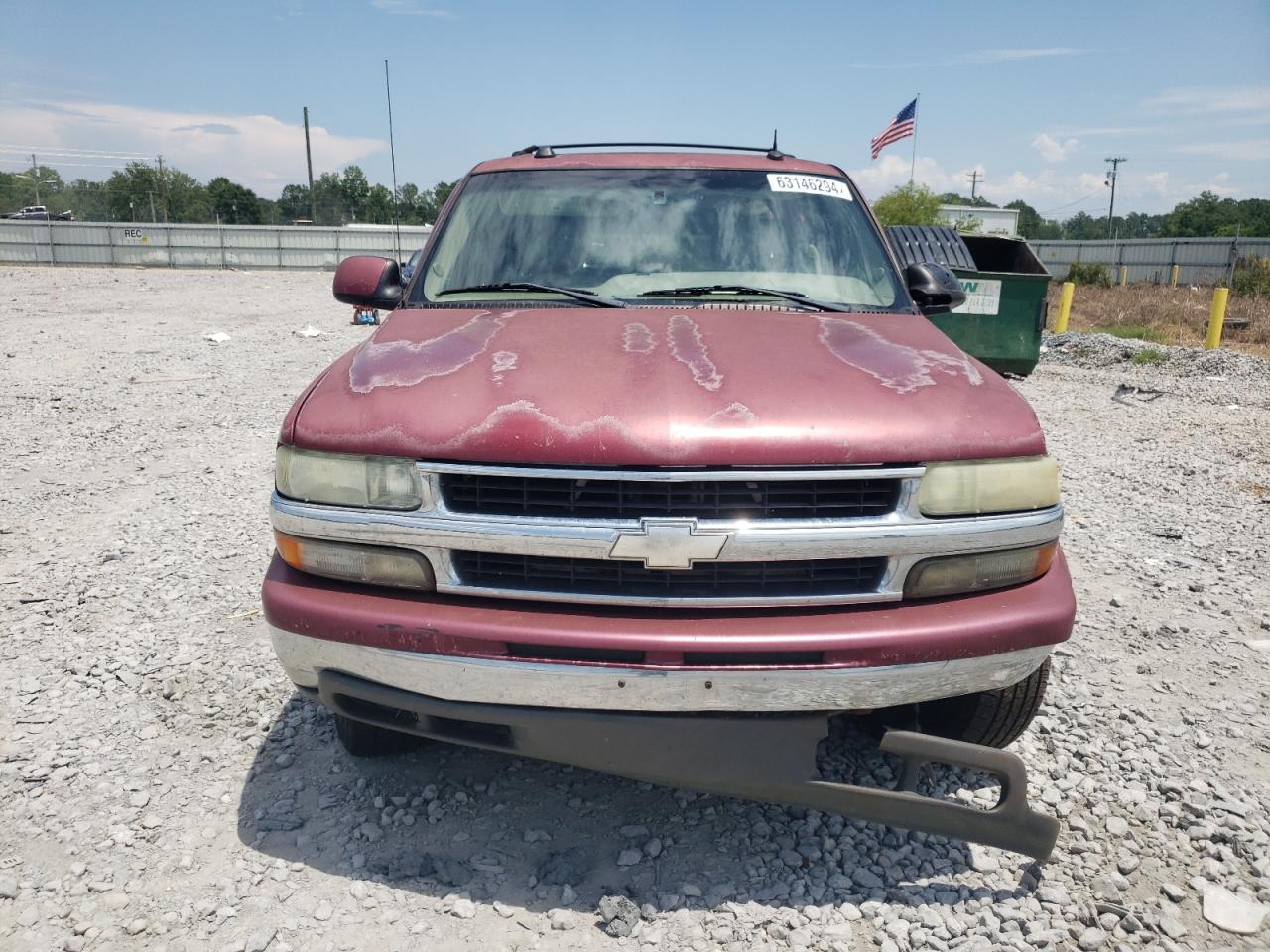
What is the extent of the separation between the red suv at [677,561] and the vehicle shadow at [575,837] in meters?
0.31

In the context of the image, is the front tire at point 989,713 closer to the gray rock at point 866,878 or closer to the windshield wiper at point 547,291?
the gray rock at point 866,878

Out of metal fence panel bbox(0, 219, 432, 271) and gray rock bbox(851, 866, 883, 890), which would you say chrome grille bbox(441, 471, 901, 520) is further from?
metal fence panel bbox(0, 219, 432, 271)

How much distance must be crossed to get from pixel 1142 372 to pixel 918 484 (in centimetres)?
1116

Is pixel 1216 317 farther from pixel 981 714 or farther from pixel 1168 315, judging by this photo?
pixel 981 714

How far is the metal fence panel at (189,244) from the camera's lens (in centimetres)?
3241

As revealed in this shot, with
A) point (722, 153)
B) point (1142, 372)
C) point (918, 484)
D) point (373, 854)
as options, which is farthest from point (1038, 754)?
point (1142, 372)

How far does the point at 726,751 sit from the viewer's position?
7.14 feet

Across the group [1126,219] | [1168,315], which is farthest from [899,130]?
[1126,219]

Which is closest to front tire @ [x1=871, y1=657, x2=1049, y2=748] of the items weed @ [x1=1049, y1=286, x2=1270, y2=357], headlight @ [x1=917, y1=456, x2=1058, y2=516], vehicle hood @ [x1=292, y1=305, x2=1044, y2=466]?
headlight @ [x1=917, y1=456, x2=1058, y2=516]

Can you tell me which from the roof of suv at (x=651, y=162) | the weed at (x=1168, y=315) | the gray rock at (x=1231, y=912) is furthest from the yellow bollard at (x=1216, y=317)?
the gray rock at (x=1231, y=912)

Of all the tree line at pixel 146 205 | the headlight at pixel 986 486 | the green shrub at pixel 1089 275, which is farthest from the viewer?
the tree line at pixel 146 205

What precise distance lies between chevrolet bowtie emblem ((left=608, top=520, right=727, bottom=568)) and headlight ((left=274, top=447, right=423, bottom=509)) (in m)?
0.55

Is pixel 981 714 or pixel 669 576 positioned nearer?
pixel 669 576

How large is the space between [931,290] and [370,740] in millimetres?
2594
